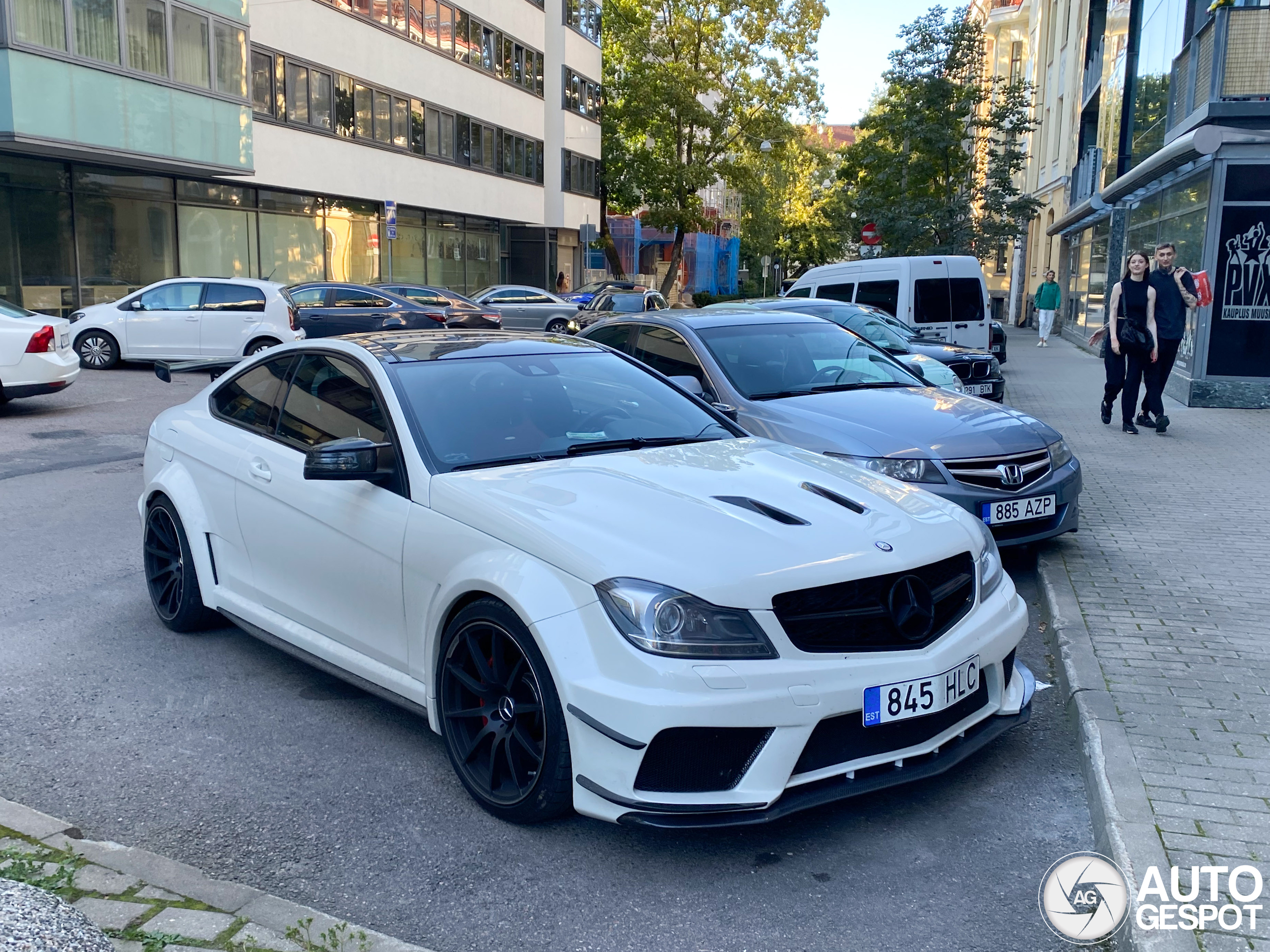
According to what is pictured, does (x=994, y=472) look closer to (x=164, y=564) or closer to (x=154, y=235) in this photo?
(x=164, y=564)

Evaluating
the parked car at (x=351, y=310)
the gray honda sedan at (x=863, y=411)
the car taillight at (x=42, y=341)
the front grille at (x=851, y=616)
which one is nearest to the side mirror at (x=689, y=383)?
the gray honda sedan at (x=863, y=411)

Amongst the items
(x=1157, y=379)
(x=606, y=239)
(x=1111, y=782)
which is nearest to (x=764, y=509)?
(x=1111, y=782)

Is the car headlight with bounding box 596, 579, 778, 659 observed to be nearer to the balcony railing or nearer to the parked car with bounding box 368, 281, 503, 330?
the balcony railing

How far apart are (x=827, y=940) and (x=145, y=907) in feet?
5.89

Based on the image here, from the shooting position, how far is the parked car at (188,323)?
1898 centimetres

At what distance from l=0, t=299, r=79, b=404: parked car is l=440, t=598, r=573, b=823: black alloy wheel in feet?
37.3

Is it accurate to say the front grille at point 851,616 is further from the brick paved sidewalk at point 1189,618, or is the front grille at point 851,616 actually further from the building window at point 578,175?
the building window at point 578,175

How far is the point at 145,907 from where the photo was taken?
3.07m

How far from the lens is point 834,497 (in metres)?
4.14

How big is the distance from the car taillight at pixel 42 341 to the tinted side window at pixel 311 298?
8.39 m

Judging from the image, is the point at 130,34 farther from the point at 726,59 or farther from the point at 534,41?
the point at 726,59

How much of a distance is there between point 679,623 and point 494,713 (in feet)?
2.48

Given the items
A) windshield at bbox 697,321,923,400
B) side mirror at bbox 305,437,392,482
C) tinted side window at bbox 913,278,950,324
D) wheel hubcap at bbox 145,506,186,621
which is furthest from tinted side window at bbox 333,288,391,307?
side mirror at bbox 305,437,392,482

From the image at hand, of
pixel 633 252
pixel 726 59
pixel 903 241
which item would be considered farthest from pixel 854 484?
pixel 633 252
